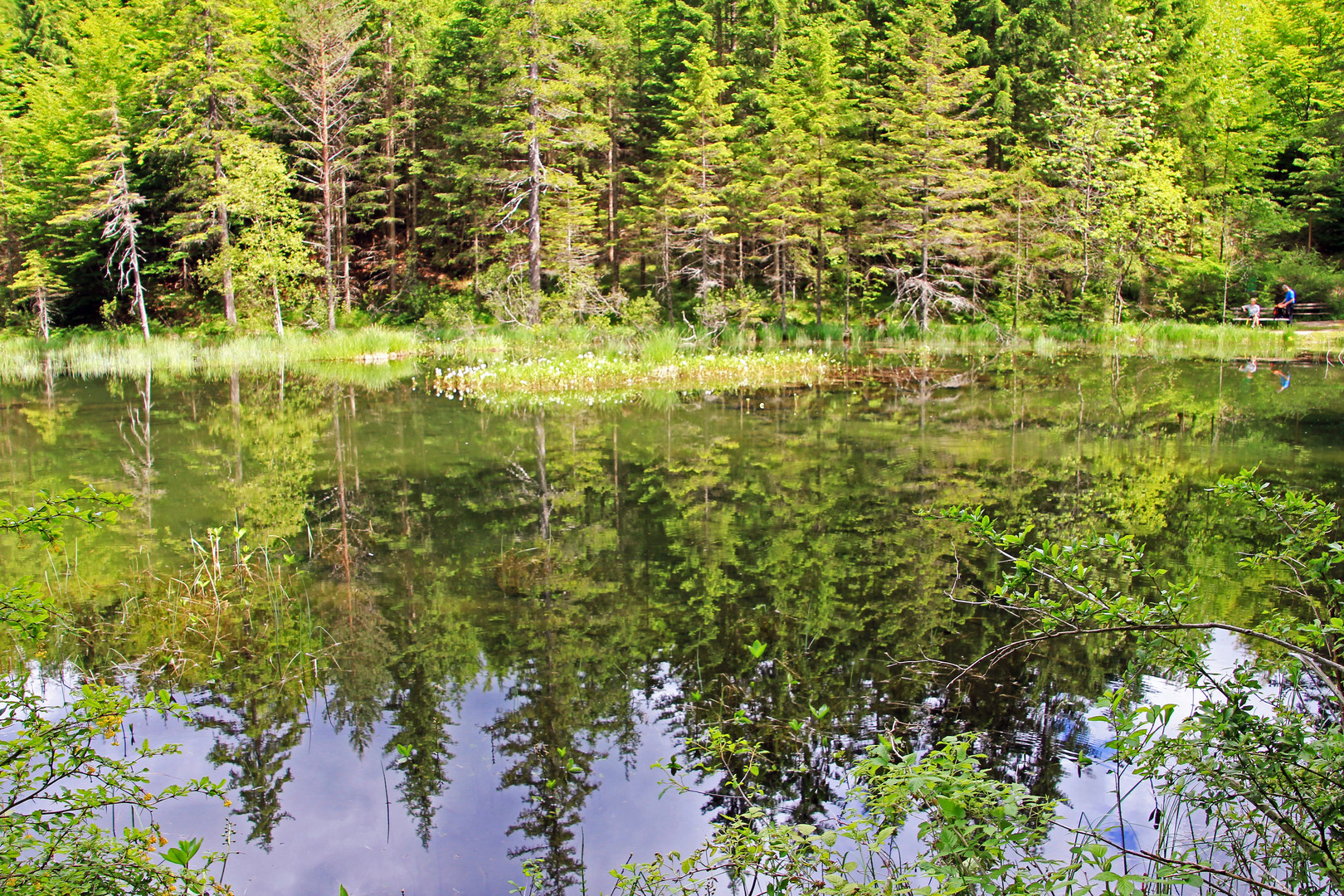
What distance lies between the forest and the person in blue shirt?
591mm

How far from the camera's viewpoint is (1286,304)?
1011 inches

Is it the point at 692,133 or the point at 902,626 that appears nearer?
the point at 902,626

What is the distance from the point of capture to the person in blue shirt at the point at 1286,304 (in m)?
Answer: 25.5

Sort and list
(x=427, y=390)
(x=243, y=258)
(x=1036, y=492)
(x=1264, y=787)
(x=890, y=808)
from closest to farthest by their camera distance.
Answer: (x=1264, y=787), (x=890, y=808), (x=1036, y=492), (x=427, y=390), (x=243, y=258)

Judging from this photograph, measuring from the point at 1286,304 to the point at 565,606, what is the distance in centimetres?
2696

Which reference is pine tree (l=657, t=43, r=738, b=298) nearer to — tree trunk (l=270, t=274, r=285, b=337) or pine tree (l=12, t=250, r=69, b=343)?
tree trunk (l=270, t=274, r=285, b=337)

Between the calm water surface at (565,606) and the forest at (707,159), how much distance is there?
14.8 metres

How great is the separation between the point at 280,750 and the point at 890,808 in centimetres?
319

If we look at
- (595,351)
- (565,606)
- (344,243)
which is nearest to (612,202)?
(344,243)

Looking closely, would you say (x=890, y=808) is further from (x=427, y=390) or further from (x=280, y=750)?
(x=427, y=390)

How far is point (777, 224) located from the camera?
27484 mm

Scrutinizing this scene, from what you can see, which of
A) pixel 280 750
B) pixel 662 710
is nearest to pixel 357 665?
pixel 280 750

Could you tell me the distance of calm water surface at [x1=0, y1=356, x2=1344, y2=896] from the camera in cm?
414

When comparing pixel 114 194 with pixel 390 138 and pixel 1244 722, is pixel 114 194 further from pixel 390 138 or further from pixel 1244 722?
pixel 1244 722
